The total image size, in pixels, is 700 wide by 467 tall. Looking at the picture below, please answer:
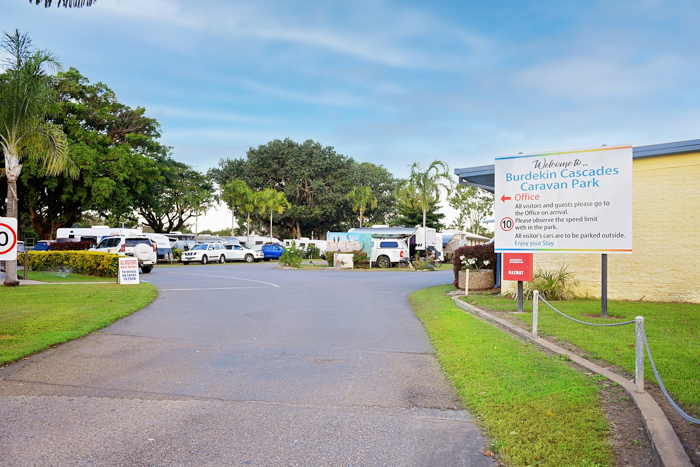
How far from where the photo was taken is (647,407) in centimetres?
508

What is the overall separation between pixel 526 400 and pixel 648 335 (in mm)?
3976

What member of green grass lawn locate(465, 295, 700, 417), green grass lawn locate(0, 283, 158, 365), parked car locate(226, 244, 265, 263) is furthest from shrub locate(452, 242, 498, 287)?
parked car locate(226, 244, 265, 263)

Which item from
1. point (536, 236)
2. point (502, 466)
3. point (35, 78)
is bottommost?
point (502, 466)

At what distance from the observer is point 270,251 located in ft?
148

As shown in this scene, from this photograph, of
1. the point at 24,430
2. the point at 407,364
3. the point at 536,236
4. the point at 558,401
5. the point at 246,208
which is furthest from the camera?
the point at 246,208

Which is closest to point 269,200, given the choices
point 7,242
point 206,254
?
point 206,254

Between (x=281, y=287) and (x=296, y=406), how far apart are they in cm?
1363

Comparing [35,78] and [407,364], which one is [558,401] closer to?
[407,364]

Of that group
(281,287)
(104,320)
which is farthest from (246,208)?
(104,320)

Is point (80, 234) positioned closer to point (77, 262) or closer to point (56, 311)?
point (77, 262)

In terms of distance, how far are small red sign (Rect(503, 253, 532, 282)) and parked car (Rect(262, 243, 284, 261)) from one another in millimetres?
33944

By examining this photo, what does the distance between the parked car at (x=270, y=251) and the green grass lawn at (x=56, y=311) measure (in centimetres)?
2699

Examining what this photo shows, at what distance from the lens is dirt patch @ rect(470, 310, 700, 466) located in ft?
14.0

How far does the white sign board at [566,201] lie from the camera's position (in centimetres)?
1092
